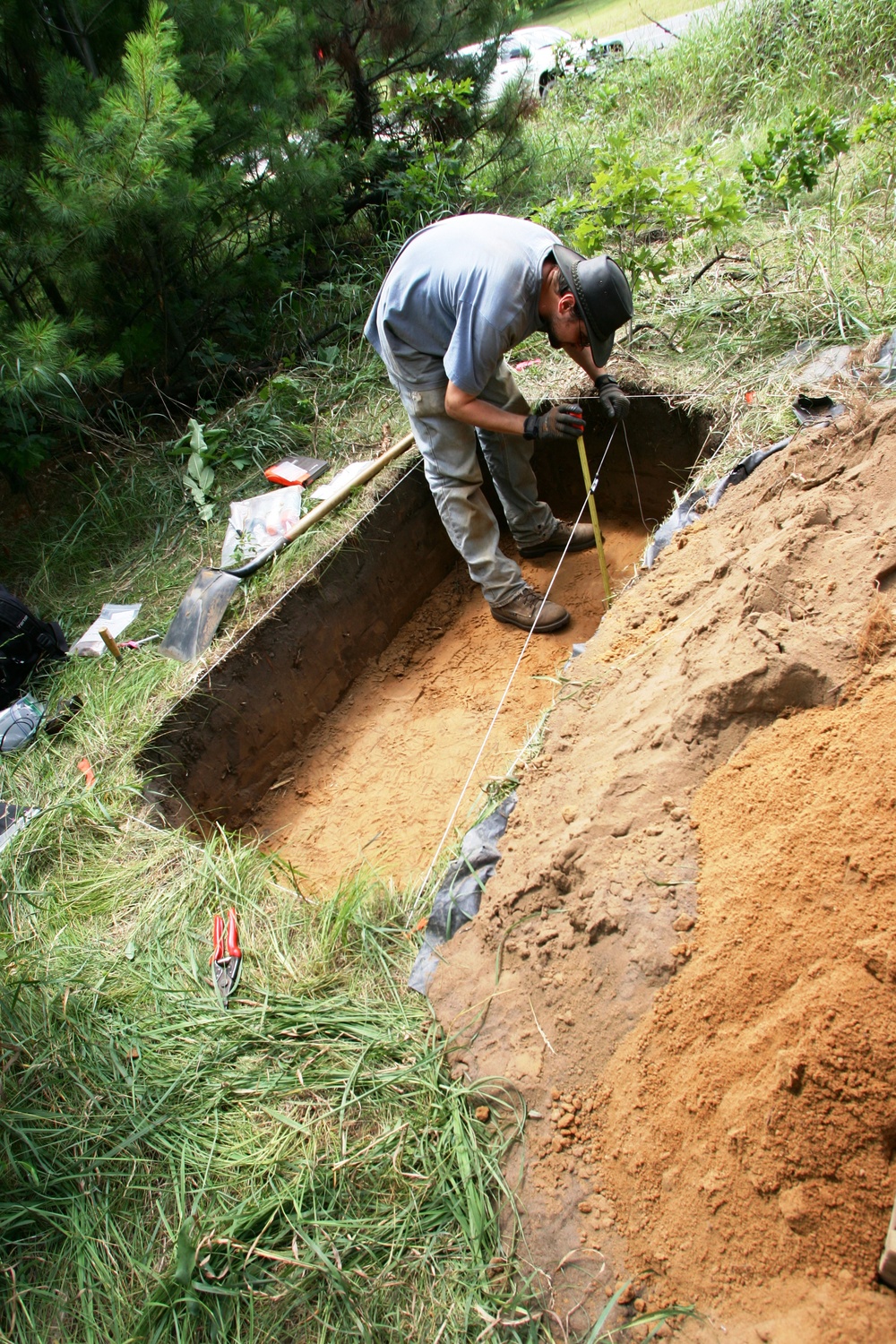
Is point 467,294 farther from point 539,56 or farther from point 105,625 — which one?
point 539,56

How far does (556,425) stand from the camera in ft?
8.78

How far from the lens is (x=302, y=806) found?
2.96 meters

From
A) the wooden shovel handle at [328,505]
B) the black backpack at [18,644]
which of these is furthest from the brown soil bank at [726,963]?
the black backpack at [18,644]

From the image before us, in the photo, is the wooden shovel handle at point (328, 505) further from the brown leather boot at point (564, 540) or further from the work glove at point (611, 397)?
the work glove at point (611, 397)

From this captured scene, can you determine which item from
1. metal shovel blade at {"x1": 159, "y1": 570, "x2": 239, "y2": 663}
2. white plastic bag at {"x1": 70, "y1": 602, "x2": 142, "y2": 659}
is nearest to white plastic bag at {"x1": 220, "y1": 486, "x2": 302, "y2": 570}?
metal shovel blade at {"x1": 159, "y1": 570, "x2": 239, "y2": 663}

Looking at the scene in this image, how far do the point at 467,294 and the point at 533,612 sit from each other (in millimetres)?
1319

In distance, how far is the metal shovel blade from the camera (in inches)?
116

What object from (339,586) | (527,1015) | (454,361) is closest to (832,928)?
(527,1015)

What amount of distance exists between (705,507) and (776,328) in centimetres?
123

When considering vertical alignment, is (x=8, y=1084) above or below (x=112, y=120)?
below

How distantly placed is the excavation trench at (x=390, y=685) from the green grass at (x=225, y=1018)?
0.15 m

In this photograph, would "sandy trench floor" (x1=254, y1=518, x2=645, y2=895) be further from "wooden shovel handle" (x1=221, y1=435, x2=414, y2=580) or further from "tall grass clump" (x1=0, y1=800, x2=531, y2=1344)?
"wooden shovel handle" (x1=221, y1=435, x2=414, y2=580)

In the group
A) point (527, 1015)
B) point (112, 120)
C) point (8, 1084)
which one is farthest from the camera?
point (112, 120)

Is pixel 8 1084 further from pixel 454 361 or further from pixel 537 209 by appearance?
pixel 537 209
